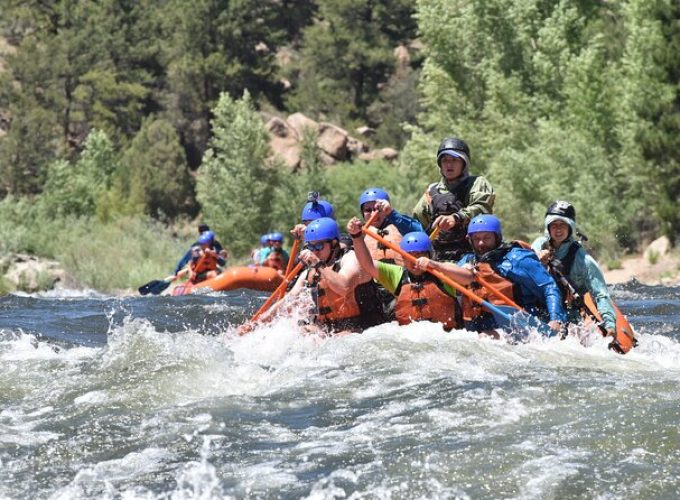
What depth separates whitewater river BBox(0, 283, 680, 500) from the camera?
17.0ft

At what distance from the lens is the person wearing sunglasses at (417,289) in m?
8.75

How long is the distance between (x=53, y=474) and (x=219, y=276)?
12.6 metres

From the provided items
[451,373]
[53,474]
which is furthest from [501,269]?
[53,474]

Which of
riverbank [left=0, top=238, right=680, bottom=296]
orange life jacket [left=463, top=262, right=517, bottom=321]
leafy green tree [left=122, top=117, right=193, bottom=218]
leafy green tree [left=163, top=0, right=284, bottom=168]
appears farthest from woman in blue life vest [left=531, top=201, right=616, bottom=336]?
leafy green tree [left=163, top=0, right=284, bottom=168]

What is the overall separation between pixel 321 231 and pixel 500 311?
5.13 feet

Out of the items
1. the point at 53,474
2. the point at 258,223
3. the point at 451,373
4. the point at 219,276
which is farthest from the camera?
the point at 258,223

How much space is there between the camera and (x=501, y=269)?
899cm

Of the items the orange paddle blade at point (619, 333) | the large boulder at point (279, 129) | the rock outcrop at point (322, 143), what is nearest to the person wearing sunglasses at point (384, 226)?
the orange paddle blade at point (619, 333)

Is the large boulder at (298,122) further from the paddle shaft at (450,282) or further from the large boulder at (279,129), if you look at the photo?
the paddle shaft at (450,282)

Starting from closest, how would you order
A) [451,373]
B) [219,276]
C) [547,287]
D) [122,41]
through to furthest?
[451,373], [547,287], [219,276], [122,41]

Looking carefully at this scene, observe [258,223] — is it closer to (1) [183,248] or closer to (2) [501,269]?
(1) [183,248]

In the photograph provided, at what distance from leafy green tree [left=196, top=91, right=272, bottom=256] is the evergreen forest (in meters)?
0.07

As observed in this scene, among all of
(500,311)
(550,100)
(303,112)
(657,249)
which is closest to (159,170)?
(303,112)

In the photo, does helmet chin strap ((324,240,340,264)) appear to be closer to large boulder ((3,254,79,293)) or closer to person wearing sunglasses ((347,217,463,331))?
person wearing sunglasses ((347,217,463,331))
